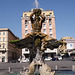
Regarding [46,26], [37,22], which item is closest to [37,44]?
[37,22]

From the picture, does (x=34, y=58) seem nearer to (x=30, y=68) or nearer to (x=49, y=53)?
(x=30, y=68)

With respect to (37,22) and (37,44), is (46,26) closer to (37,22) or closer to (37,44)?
(37,22)

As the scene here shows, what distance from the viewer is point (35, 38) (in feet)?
32.2

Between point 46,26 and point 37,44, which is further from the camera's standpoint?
point 46,26

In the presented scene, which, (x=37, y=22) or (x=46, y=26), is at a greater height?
(x=46, y=26)

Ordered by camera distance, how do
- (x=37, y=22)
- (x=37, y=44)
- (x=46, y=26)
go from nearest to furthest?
(x=37, y=44)
(x=37, y=22)
(x=46, y=26)

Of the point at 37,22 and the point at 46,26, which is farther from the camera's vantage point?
the point at 46,26

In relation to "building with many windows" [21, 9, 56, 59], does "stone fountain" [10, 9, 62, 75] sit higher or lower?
lower

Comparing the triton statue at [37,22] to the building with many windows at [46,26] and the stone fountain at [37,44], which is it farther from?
the building with many windows at [46,26]

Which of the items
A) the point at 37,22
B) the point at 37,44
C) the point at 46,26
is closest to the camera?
the point at 37,44

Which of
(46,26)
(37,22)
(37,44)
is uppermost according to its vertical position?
(46,26)

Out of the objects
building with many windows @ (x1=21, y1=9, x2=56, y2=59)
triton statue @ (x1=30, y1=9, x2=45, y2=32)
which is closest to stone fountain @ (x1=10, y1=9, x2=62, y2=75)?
triton statue @ (x1=30, y1=9, x2=45, y2=32)

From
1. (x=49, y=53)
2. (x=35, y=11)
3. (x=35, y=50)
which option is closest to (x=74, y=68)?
(x=35, y=50)

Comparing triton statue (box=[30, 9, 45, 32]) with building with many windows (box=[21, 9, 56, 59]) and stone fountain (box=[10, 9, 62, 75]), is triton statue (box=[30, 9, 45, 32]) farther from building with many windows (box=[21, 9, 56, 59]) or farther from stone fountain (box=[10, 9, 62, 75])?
building with many windows (box=[21, 9, 56, 59])
